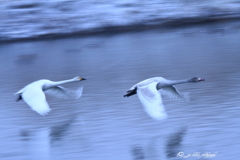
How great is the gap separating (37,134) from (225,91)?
4026 mm

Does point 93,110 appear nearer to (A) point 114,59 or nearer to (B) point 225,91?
(B) point 225,91

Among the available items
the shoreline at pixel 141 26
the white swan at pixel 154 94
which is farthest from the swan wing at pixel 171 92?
the shoreline at pixel 141 26

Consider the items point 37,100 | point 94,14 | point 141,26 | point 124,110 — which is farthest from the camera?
point 94,14

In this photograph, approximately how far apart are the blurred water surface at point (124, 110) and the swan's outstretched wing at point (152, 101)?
1.89ft

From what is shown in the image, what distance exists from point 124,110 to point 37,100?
1.95m

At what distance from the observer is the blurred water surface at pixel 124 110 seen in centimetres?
709

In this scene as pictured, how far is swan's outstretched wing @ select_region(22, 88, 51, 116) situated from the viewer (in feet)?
24.1

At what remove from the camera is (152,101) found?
22.8 ft

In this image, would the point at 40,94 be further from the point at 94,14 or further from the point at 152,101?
the point at 94,14

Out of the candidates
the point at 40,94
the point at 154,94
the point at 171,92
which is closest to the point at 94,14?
the point at 171,92

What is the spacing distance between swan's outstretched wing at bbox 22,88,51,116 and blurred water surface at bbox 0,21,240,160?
0.62 meters

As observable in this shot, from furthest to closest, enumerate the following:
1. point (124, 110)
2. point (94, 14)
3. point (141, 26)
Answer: point (94, 14), point (141, 26), point (124, 110)

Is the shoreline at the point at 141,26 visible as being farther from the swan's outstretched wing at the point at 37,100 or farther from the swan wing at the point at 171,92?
the swan's outstretched wing at the point at 37,100

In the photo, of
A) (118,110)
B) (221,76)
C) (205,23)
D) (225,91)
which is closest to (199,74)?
(221,76)
